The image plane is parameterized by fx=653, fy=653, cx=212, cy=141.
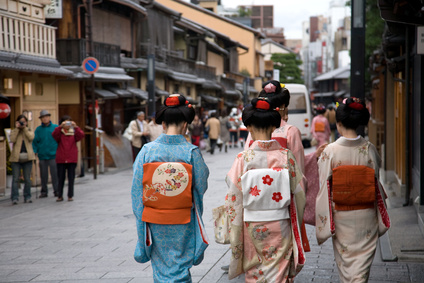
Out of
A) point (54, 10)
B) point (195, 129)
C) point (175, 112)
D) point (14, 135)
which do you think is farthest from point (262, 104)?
point (195, 129)

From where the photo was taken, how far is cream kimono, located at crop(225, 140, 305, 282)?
A: 498 cm

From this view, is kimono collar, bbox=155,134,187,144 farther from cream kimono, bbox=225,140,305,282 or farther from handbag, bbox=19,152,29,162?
handbag, bbox=19,152,29,162

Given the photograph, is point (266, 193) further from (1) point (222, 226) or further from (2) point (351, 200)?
(2) point (351, 200)

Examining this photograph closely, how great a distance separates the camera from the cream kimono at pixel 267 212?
4977 millimetres

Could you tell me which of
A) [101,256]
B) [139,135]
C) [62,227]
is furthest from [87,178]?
[101,256]

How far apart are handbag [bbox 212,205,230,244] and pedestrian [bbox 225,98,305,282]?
0.09m

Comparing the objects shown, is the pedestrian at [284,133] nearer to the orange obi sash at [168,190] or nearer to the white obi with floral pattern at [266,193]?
the white obi with floral pattern at [266,193]

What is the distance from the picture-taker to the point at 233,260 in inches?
205

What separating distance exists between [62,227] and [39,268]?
285cm

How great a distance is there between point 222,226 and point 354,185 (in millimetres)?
1169

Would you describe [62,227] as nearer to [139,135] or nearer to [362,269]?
[362,269]

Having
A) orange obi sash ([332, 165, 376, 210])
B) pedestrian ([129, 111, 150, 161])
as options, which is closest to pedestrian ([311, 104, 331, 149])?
pedestrian ([129, 111, 150, 161])

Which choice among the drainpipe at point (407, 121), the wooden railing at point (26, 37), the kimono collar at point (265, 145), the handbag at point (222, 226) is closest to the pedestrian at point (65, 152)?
the wooden railing at point (26, 37)

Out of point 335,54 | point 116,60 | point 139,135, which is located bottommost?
point 139,135
